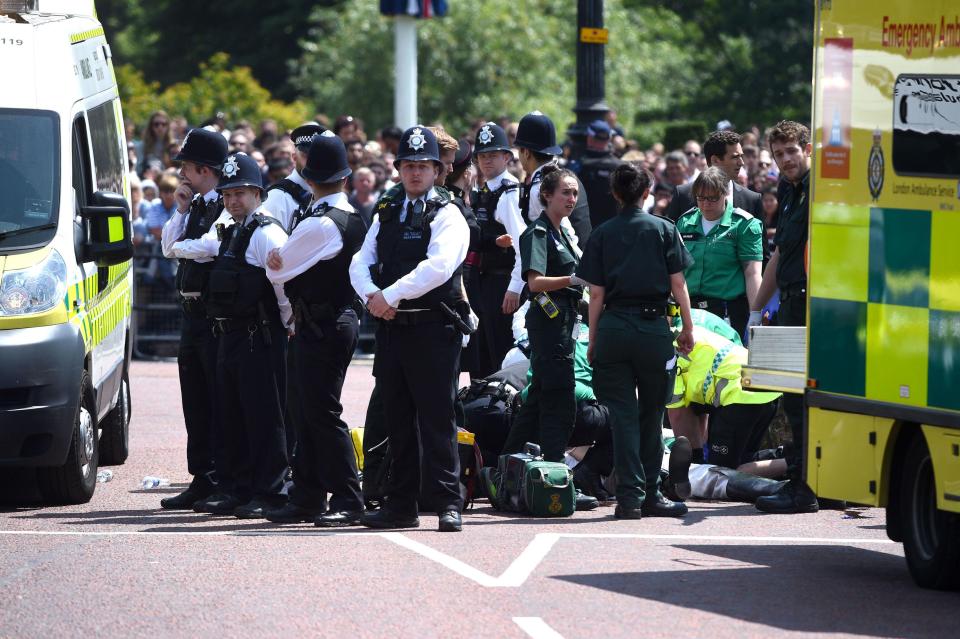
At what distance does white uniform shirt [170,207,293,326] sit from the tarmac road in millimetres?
1237

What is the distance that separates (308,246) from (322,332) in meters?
0.46

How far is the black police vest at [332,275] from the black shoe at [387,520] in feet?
3.66

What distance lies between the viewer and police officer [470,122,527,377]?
1223 cm

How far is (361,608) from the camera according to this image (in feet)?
24.9

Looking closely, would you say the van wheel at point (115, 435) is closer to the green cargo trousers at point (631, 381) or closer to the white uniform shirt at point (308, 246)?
the white uniform shirt at point (308, 246)

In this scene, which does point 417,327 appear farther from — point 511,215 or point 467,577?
point 511,215

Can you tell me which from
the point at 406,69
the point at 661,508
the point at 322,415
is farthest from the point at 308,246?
the point at 406,69

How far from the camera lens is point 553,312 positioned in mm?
10539

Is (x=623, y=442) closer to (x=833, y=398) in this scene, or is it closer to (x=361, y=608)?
(x=833, y=398)

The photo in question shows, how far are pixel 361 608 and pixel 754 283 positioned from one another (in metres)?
5.16

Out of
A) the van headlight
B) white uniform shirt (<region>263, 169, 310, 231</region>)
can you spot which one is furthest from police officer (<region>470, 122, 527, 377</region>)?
the van headlight

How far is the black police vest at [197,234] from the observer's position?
10.3m

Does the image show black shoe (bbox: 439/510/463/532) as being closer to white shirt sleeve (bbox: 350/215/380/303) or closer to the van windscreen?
white shirt sleeve (bbox: 350/215/380/303)

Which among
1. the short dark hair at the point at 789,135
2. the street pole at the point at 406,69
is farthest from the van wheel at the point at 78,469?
the street pole at the point at 406,69
